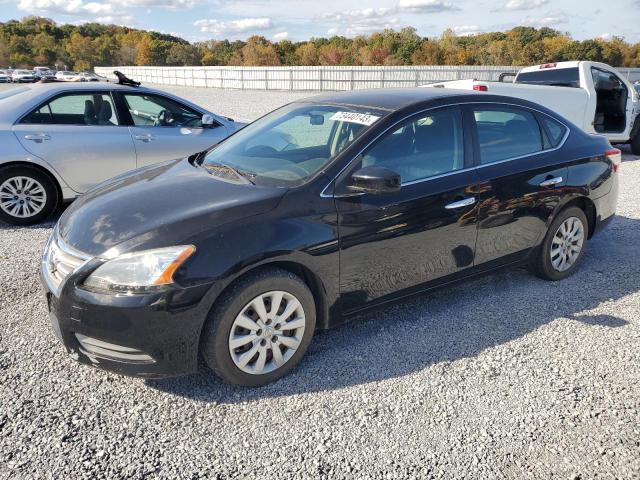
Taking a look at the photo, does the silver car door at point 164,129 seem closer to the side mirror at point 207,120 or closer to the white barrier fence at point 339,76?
the side mirror at point 207,120

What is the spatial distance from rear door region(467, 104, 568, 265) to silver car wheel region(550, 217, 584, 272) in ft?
0.87

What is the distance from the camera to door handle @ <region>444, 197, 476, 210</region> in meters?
3.63

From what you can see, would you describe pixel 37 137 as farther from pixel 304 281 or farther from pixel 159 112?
pixel 304 281

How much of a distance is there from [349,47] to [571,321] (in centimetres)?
7176

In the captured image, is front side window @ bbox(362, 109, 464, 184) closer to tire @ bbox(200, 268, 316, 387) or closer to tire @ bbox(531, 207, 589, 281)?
tire @ bbox(200, 268, 316, 387)

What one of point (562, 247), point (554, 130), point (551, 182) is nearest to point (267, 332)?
point (551, 182)

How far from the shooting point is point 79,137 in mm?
6086

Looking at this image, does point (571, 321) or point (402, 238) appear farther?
point (571, 321)

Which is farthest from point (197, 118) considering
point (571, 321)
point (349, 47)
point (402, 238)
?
point (349, 47)

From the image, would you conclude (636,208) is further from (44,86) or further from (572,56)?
(572,56)

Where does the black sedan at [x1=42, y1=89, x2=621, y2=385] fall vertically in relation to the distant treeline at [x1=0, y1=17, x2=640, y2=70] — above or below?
below

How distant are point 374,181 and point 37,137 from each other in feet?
14.7

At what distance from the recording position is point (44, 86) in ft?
20.7

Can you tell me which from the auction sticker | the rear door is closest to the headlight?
the auction sticker
